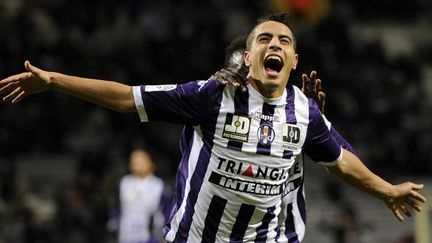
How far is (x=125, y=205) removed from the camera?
10211mm

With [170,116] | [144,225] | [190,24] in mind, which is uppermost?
[190,24]

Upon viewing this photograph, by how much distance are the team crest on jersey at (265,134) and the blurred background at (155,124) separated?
6553 millimetres

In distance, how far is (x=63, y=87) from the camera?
15.2 feet

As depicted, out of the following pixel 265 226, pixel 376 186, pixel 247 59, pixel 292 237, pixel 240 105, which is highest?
pixel 247 59

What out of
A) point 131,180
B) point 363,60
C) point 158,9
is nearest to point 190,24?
point 158,9

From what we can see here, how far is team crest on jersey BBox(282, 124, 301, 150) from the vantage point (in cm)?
506

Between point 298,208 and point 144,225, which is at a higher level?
point 298,208

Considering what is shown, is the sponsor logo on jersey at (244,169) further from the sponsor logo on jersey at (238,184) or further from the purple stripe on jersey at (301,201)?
the purple stripe on jersey at (301,201)

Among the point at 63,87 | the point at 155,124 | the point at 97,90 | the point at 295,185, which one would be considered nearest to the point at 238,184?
the point at 295,185

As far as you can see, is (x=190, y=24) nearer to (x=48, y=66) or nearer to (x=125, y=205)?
(x=48, y=66)

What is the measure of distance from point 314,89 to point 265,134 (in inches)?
22.2

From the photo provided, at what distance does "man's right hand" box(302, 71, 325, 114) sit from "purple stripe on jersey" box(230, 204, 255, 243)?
0.75 m

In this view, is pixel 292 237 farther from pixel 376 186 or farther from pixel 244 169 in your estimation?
pixel 244 169

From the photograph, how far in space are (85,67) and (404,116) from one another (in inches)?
199
